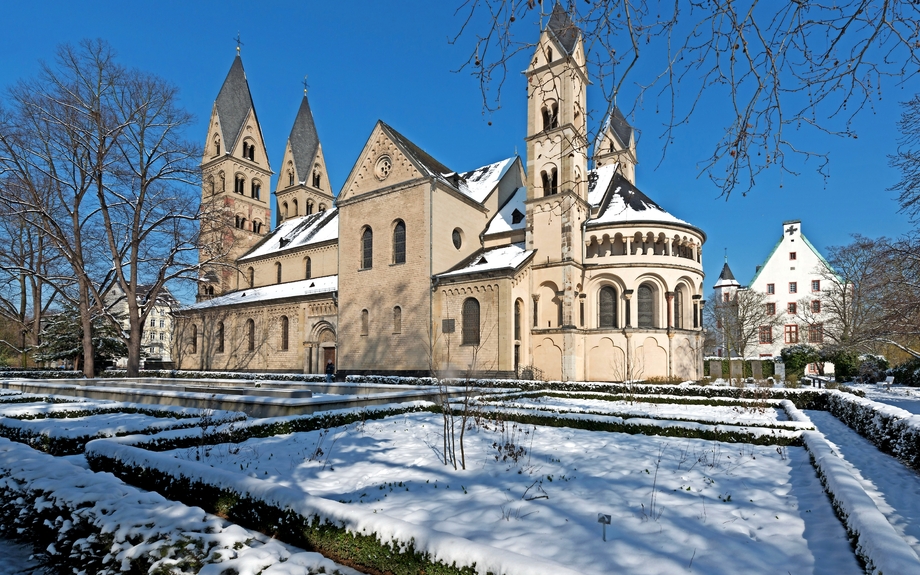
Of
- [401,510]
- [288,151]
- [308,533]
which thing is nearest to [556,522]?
[401,510]

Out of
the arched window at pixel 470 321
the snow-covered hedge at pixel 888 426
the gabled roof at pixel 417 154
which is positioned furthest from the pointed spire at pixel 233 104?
the snow-covered hedge at pixel 888 426

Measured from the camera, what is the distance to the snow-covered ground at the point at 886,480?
17.4ft

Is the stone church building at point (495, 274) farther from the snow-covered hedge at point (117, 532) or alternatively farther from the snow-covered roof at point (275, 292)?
the snow-covered hedge at point (117, 532)

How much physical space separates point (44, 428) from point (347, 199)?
24483 millimetres

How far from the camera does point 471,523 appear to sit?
16.2ft

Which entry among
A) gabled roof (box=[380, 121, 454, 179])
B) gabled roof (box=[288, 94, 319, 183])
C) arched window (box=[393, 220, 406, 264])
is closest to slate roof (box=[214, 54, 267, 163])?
gabled roof (box=[288, 94, 319, 183])

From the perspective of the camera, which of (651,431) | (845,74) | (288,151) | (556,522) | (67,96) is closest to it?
(845,74)

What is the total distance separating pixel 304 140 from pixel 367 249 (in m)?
27.5

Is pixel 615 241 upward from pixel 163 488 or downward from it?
upward

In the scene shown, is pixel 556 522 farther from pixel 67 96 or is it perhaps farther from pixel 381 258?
pixel 67 96

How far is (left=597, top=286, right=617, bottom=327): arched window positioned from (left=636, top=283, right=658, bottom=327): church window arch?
4.17 ft

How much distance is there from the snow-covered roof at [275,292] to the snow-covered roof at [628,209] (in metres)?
18.1

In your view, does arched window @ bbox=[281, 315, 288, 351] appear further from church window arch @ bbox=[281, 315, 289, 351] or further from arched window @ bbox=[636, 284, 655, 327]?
arched window @ bbox=[636, 284, 655, 327]

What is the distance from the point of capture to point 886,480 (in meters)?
7.18
